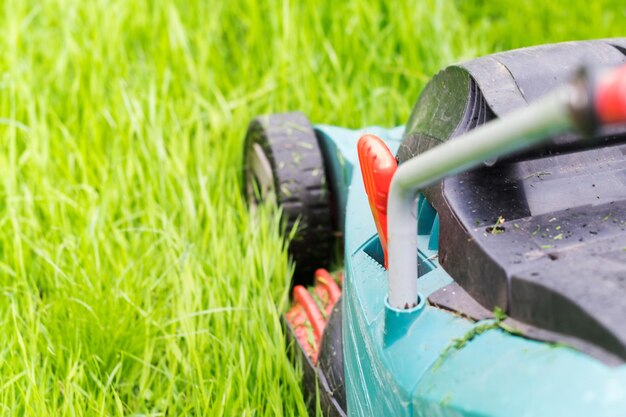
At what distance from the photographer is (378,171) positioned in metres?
1.10

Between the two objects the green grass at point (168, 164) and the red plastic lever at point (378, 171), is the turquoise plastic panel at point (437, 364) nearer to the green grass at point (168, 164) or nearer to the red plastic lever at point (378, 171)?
the red plastic lever at point (378, 171)

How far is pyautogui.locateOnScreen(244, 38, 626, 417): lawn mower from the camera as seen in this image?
88 centimetres

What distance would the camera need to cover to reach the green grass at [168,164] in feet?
5.65

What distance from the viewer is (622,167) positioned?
4.21 ft

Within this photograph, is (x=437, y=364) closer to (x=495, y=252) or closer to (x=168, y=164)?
(x=495, y=252)

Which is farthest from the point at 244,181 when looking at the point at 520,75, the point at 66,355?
the point at 520,75

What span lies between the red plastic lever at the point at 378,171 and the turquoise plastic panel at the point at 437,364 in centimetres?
13

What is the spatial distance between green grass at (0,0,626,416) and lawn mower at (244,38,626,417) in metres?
0.34

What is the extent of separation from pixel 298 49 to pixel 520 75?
144cm

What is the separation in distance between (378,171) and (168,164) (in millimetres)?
1267

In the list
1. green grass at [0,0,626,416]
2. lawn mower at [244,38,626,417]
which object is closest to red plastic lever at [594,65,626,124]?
lawn mower at [244,38,626,417]

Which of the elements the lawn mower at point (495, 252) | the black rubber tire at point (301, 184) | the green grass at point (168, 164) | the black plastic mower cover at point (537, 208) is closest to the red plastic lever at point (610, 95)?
the lawn mower at point (495, 252)

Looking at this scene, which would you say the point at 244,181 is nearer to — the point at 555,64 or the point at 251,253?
the point at 251,253

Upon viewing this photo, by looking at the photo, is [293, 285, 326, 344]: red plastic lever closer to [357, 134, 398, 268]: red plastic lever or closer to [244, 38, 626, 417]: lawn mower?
[244, 38, 626, 417]: lawn mower
